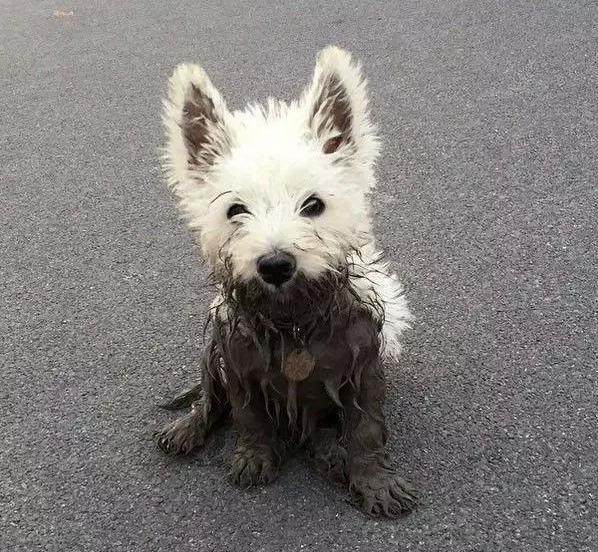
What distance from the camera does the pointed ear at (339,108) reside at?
2043 millimetres

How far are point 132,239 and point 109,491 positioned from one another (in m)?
1.56

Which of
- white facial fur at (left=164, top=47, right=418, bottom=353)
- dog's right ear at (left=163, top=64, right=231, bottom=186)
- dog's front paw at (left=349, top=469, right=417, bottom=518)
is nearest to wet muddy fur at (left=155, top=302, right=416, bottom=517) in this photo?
dog's front paw at (left=349, top=469, right=417, bottom=518)

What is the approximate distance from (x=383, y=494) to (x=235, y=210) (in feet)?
3.07

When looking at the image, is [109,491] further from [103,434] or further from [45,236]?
[45,236]

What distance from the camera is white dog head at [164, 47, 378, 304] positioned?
1.90 metres

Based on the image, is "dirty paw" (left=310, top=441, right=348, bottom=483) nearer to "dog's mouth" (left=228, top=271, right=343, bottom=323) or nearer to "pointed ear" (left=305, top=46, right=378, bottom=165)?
"dog's mouth" (left=228, top=271, right=343, bottom=323)

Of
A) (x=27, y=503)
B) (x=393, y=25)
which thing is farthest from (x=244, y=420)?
(x=393, y=25)

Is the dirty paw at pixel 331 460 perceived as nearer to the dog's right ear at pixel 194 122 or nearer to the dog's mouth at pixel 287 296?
the dog's mouth at pixel 287 296

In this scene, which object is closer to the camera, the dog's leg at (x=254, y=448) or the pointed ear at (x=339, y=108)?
the pointed ear at (x=339, y=108)

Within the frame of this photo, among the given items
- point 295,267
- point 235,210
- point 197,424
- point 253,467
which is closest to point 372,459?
point 253,467

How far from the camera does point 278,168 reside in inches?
75.8

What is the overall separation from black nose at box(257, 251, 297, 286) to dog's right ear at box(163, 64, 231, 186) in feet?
1.22

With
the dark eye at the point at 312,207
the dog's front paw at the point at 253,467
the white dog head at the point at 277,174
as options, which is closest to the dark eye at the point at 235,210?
the white dog head at the point at 277,174

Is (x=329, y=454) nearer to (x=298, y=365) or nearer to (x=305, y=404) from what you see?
(x=305, y=404)
